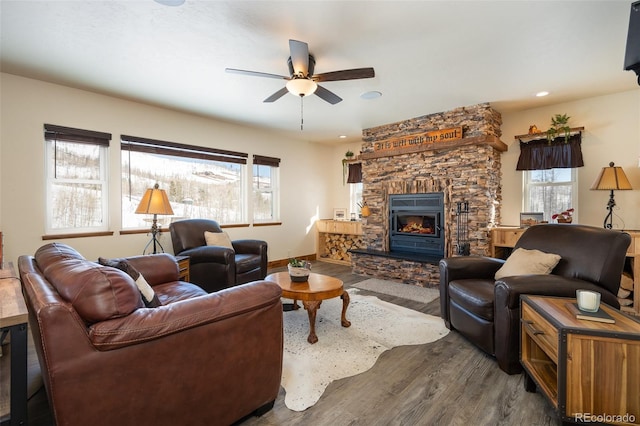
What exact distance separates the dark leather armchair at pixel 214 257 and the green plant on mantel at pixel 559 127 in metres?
4.18

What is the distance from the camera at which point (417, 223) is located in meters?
4.92

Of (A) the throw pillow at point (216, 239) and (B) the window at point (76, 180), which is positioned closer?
(B) the window at point (76, 180)

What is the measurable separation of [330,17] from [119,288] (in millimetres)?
2205

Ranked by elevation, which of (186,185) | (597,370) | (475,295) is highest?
(186,185)

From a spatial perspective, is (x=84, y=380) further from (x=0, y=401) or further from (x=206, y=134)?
(x=206, y=134)

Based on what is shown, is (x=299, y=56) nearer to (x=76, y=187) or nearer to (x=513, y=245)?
(x=76, y=187)

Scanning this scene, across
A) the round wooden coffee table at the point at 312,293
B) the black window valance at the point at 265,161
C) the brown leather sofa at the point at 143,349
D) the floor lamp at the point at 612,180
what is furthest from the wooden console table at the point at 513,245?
the black window valance at the point at 265,161

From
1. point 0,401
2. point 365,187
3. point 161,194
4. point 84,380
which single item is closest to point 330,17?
point 84,380

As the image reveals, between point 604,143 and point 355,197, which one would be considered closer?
point 604,143

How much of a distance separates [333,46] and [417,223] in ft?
10.6

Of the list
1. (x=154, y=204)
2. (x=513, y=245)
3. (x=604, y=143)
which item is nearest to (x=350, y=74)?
(x=154, y=204)

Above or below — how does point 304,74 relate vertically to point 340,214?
above

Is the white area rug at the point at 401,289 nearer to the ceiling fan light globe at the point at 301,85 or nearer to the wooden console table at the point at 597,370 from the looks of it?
the wooden console table at the point at 597,370

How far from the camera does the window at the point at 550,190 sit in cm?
405
